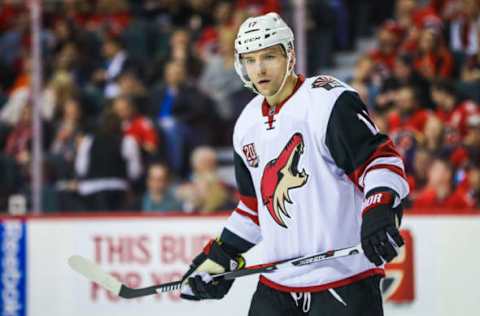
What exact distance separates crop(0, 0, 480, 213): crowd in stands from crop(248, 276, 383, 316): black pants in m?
2.37

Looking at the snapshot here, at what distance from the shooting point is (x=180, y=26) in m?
7.21

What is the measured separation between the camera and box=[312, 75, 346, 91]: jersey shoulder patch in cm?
274

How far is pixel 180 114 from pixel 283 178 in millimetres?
3679

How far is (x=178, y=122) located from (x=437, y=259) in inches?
89.9

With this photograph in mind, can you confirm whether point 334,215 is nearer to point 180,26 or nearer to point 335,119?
point 335,119

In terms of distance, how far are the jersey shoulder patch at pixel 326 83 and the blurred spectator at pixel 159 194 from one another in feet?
9.08

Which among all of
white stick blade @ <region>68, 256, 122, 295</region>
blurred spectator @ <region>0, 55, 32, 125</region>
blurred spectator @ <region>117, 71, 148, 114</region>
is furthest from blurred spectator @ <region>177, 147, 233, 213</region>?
white stick blade @ <region>68, 256, 122, 295</region>

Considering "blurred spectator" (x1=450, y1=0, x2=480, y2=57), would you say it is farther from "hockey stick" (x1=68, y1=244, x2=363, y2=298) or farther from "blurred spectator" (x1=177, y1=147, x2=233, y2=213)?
"hockey stick" (x1=68, y1=244, x2=363, y2=298)

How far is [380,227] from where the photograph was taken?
8.19ft

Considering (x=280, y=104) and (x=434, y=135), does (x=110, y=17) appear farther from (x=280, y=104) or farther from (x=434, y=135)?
(x=280, y=104)

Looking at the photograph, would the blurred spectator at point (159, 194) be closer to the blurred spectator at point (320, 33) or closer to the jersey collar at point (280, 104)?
the blurred spectator at point (320, 33)

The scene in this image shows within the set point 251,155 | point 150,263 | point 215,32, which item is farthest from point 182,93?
point 251,155

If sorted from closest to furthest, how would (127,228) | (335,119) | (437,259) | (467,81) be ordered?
(335,119), (437,259), (127,228), (467,81)

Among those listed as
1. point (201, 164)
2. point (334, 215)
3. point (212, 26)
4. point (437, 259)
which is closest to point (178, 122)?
point (201, 164)
